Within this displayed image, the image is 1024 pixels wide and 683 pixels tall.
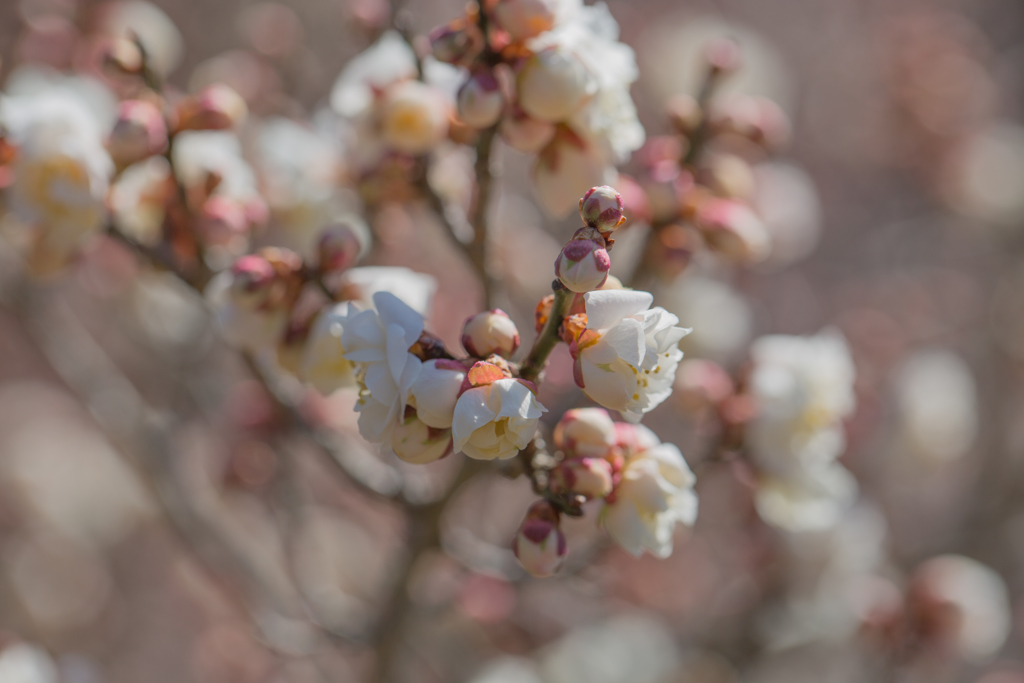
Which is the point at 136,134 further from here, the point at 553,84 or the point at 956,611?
the point at 956,611

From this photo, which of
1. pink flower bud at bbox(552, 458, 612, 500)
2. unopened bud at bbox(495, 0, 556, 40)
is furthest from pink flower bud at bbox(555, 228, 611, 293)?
unopened bud at bbox(495, 0, 556, 40)

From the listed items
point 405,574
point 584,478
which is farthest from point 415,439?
point 405,574

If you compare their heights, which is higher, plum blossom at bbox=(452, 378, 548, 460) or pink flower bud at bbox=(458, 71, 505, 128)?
pink flower bud at bbox=(458, 71, 505, 128)

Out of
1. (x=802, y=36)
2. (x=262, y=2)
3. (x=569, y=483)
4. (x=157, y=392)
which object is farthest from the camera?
(x=802, y=36)

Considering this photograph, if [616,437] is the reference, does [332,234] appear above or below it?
below

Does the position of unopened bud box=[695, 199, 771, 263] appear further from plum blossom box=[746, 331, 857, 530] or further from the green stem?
the green stem

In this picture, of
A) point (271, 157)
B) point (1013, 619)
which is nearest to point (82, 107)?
point (271, 157)

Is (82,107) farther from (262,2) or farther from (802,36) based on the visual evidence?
(802,36)
